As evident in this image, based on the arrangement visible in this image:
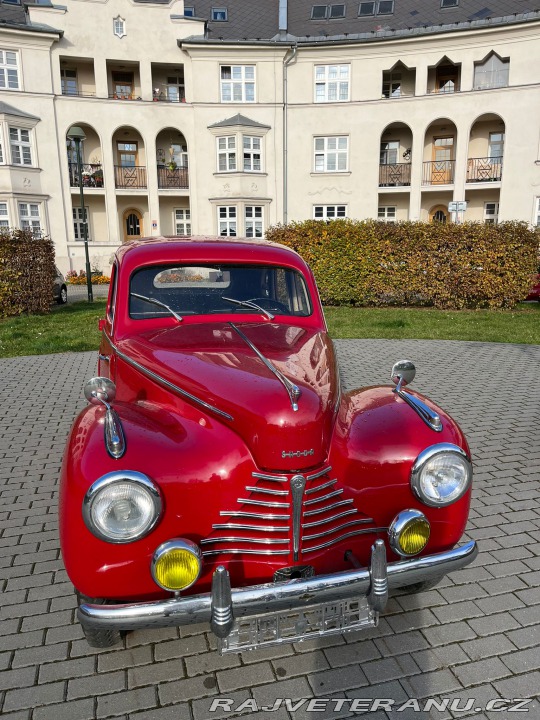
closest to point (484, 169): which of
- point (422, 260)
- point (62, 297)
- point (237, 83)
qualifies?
point (237, 83)

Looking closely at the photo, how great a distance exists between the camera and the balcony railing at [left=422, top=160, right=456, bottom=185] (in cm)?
2719

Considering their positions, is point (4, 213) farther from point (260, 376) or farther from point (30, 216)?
point (260, 376)

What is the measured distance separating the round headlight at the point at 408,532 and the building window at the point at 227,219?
2576 cm

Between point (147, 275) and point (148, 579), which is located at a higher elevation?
point (147, 275)

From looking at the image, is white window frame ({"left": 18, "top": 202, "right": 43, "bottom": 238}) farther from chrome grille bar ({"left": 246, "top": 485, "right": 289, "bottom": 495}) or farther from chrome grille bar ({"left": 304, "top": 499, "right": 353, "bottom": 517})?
chrome grille bar ({"left": 304, "top": 499, "right": 353, "bottom": 517})

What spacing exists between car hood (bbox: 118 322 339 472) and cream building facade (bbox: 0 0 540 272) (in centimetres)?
2426

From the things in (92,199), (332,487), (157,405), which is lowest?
(332,487)

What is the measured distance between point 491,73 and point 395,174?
635cm

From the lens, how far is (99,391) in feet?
8.14

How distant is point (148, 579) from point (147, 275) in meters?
2.22

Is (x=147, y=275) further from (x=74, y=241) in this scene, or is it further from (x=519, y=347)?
(x=74, y=241)

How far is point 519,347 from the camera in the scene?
998 cm

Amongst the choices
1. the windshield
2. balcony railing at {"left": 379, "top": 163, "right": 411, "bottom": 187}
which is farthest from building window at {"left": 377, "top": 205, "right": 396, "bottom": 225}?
the windshield

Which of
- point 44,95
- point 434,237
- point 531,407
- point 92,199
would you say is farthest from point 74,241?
point 531,407
